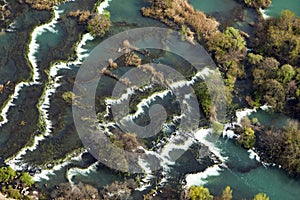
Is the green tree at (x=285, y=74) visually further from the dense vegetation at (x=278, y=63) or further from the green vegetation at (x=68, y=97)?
the green vegetation at (x=68, y=97)

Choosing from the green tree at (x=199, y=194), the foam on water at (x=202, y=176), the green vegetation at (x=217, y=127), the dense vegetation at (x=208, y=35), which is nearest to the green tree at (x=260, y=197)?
the green tree at (x=199, y=194)

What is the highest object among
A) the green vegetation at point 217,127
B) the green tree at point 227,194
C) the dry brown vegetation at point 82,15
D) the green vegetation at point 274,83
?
the green vegetation at point 274,83

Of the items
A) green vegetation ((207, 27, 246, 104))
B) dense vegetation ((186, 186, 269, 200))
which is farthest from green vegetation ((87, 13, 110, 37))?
dense vegetation ((186, 186, 269, 200))

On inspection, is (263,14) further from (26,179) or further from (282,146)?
(26,179)

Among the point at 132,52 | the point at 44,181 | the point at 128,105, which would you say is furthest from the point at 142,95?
the point at 44,181

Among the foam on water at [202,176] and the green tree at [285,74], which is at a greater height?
the green tree at [285,74]
